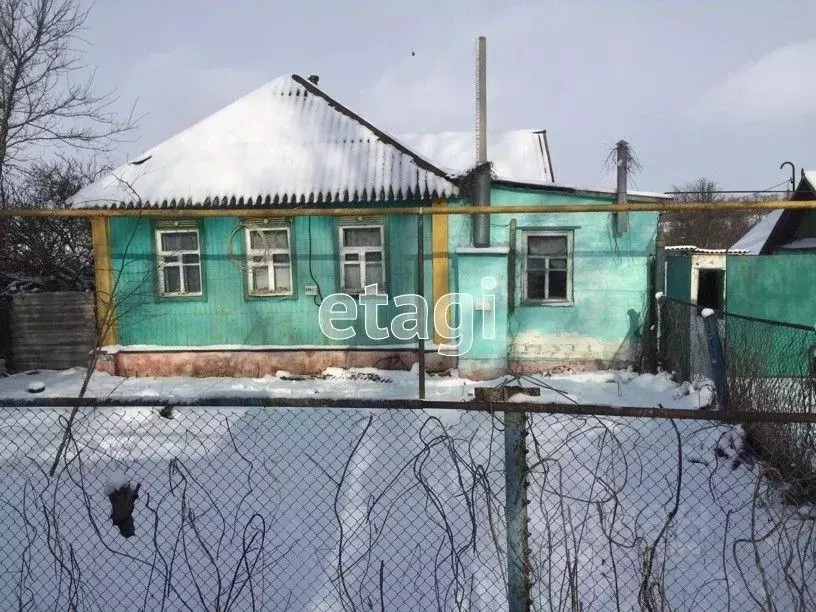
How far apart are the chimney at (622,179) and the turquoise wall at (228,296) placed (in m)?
3.12

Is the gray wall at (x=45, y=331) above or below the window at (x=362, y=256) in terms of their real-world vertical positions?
below

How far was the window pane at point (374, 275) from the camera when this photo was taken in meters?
8.69

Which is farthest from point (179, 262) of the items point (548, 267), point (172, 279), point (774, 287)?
point (774, 287)

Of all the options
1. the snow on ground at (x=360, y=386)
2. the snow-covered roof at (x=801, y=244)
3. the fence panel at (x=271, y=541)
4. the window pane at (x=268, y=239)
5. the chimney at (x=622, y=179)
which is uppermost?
the chimney at (x=622, y=179)

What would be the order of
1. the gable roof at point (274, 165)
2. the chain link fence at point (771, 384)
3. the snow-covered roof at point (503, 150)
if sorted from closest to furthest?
the chain link fence at point (771, 384)
the gable roof at point (274, 165)
the snow-covered roof at point (503, 150)

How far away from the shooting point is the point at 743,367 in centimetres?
441

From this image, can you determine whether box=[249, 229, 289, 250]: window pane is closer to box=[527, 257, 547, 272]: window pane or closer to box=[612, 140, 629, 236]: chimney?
box=[527, 257, 547, 272]: window pane

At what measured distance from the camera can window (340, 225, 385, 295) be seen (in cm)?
865

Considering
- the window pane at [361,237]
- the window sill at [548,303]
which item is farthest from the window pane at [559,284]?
the window pane at [361,237]

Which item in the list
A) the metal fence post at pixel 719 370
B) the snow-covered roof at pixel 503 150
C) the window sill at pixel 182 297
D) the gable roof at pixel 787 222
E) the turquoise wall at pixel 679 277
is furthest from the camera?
the snow-covered roof at pixel 503 150

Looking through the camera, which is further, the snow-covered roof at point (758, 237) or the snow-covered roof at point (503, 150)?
the snow-covered roof at point (758, 237)

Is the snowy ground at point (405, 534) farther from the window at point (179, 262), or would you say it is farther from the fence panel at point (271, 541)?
the window at point (179, 262)

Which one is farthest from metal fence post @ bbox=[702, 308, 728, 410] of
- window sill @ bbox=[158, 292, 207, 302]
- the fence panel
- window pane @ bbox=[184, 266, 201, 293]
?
window pane @ bbox=[184, 266, 201, 293]

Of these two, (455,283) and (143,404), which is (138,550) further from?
(455,283)
